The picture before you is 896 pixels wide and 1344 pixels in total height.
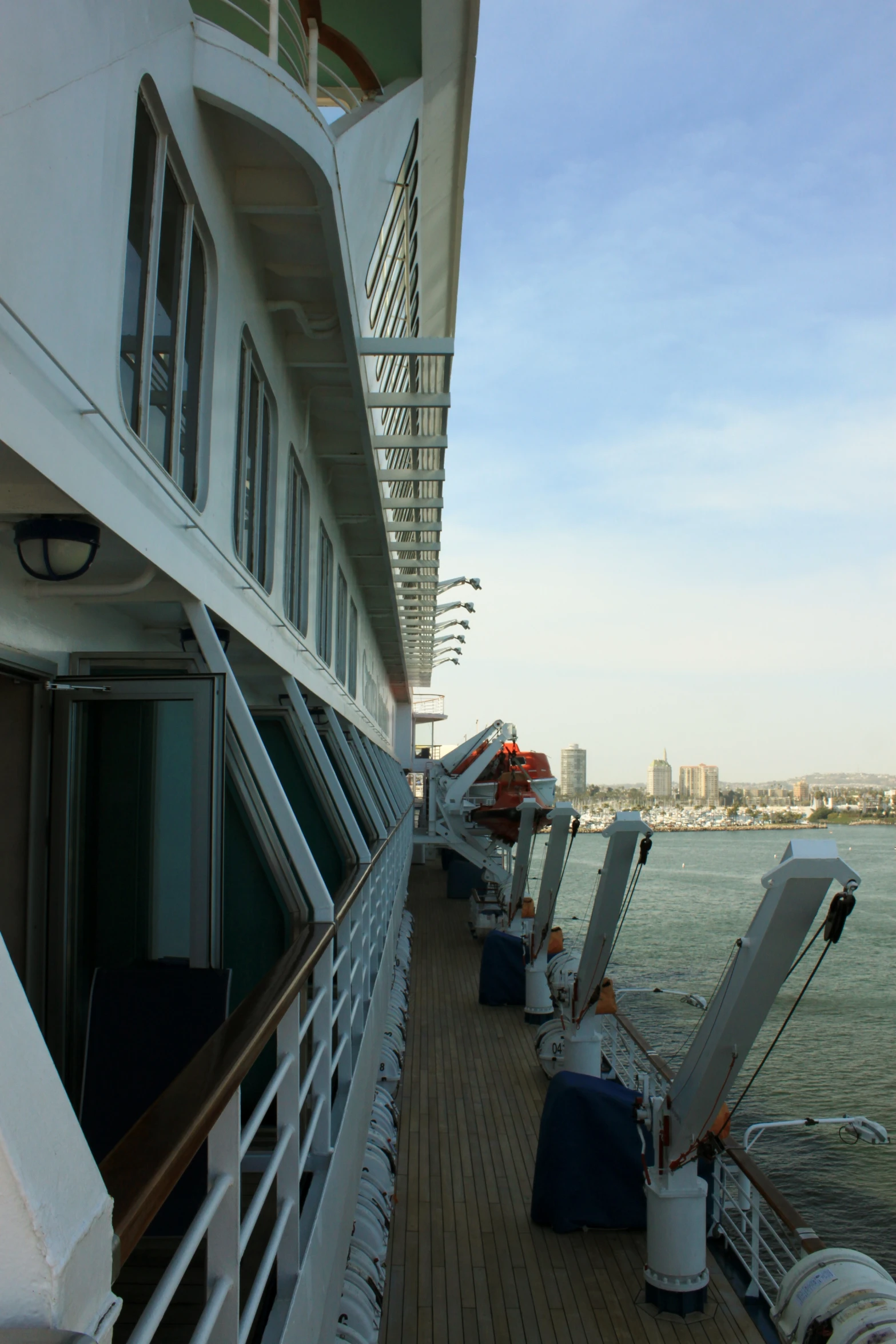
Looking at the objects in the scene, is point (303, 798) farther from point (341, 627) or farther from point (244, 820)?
point (341, 627)

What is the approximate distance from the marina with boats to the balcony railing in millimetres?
41

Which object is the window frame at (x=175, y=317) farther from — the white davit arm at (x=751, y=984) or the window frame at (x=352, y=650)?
the window frame at (x=352, y=650)

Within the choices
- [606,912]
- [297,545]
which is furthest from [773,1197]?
[297,545]

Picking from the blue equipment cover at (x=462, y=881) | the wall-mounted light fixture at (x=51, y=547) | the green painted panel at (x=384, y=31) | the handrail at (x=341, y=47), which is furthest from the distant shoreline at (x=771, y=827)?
the wall-mounted light fixture at (x=51, y=547)

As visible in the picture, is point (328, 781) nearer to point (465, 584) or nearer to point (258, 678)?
point (258, 678)

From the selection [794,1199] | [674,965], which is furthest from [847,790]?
[794,1199]

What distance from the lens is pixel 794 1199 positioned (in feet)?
48.7

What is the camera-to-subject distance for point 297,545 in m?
6.09

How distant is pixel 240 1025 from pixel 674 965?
31.6 meters

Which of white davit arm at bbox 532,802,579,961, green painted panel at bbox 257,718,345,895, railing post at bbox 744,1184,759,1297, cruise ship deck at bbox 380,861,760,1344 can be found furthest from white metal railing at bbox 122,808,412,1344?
white davit arm at bbox 532,802,579,961

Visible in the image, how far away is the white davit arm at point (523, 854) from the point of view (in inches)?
594

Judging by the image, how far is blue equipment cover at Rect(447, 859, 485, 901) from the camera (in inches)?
981

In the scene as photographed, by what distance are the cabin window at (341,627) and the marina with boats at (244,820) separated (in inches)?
40.9

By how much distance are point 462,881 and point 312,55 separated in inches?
902
